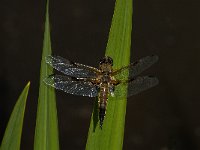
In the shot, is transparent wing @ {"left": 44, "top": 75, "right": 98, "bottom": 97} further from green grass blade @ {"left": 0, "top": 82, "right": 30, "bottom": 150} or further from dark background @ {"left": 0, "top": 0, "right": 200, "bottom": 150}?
dark background @ {"left": 0, "top": 0, "right": 200, "bottom": 150}

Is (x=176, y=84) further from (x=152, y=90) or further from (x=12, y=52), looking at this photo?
(x=12, y=52)

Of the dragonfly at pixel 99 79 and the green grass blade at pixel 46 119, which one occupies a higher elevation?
the dragonfly at pixel 99 79

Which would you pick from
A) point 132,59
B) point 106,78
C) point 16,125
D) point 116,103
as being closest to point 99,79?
point 106,78

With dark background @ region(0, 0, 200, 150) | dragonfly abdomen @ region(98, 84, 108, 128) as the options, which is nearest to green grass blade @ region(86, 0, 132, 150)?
dragonfly abdomen @ region(98, 84, 108, 128)

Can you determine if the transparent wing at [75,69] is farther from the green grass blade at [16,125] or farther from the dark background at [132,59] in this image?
the dark background at [132,59]

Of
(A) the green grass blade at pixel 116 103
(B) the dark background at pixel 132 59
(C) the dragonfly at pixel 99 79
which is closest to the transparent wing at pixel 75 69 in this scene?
(C) the dragonfly at pixel 99 79

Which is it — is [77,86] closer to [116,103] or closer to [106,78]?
[106,78]
